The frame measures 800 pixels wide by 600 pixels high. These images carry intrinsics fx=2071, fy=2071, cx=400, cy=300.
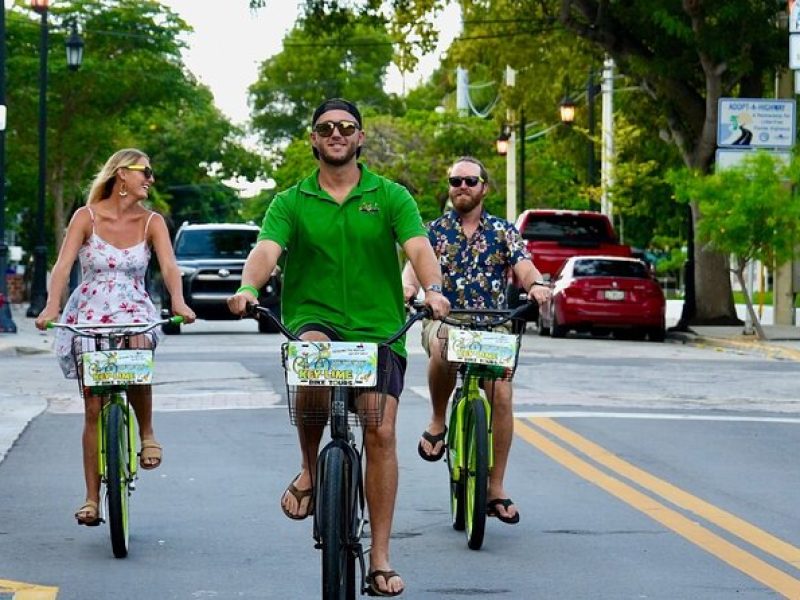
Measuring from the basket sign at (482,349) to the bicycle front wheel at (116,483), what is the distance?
1488mm

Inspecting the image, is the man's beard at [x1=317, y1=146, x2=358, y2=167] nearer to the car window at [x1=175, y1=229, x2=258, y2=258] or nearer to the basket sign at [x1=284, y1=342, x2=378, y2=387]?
A: the basket sign at [x1=284, y1=342, x2=378, y2=387]

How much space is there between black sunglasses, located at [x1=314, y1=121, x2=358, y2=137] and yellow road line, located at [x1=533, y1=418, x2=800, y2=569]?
111 inches

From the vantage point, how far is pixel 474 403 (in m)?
9.36

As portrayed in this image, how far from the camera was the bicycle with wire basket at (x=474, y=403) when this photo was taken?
357 inches

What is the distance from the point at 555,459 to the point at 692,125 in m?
23.6

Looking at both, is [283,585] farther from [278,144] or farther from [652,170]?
[278,144]

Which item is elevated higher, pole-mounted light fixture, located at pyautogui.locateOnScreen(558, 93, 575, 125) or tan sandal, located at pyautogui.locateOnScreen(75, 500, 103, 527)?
pole-mounted light fixture, located at pyautogui.locateOnScreen(558, 93, 575, 125)

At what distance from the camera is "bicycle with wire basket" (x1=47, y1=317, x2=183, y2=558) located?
894 cm

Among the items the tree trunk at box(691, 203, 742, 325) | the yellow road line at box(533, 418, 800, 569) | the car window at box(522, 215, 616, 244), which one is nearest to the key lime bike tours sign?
the tree trunk at box(691, 203, 742, 325)

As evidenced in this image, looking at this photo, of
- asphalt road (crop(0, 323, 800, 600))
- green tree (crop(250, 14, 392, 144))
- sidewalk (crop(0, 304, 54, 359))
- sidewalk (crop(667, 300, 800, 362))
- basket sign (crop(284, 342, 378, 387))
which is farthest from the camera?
green tree (crop(250, 14, 392, 144))

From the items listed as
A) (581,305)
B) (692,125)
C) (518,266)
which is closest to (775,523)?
(518,266)

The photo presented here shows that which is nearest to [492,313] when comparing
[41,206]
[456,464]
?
[456,464]

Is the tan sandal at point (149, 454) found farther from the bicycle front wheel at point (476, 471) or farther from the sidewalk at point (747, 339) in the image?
the sidewalk at point (747, 339)

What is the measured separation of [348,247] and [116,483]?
2.01 meters
